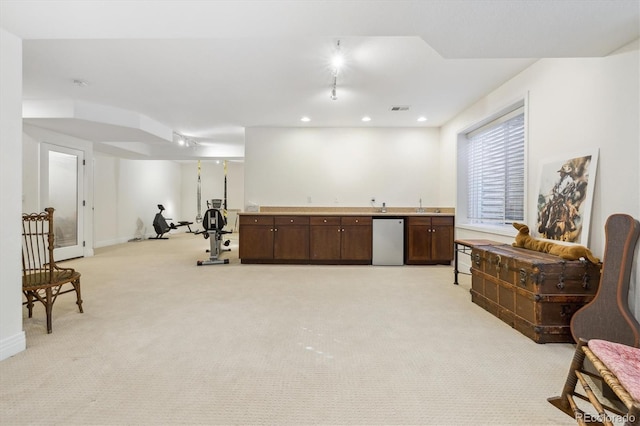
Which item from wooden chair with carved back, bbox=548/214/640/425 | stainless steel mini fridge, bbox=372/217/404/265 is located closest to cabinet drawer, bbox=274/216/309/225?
stainless steel mini fridge, bbox=372/217/404/265

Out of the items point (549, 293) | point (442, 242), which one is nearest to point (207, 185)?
point (442, 242)

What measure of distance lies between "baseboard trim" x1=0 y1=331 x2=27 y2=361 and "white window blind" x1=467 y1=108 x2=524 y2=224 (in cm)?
490

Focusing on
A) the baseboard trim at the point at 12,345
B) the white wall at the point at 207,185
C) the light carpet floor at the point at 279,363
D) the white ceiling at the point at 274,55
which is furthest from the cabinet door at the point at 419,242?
the white wall at the point at 207,185

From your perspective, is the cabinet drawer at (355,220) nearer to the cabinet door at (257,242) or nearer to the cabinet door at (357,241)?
the cabinet door at (357,241)

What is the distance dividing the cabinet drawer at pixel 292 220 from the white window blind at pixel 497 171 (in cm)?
274

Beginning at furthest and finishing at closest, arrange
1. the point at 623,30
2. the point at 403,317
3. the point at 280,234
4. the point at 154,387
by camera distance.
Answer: the point at 280,234 < the point at 403,317 < the point at 623,30 < the point at 154,387

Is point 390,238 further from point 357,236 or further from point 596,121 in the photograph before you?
point 596,121

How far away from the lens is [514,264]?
8.45ft

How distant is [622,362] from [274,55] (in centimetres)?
330

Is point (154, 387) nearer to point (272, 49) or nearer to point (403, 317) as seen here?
point (403, 317)

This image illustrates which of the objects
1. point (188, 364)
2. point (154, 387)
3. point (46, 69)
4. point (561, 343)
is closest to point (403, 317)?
point (561, 343)

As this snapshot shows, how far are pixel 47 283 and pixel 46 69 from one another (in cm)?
250

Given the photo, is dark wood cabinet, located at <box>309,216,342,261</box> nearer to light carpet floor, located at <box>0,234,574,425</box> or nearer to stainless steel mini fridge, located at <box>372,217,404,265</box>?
stainless steel mini fridge, located at <box>372,217,404,265</box>

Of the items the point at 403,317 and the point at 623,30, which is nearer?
the point at 623,30
